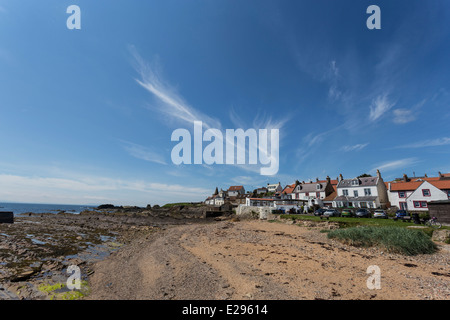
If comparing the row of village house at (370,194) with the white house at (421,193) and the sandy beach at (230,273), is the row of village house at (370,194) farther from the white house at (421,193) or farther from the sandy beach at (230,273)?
the sandy beach at (230,273)

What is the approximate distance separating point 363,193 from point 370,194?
1.64 m

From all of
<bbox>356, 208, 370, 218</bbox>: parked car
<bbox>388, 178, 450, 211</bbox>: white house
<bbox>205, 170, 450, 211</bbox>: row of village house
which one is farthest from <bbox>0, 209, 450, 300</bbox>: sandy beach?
<bbox>388, 178, 450, 211</bbox>: white house

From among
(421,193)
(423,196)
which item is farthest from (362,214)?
(421,193)

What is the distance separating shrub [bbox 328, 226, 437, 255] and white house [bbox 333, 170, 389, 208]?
41.6 m

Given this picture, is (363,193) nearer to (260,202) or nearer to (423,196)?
(423,196)

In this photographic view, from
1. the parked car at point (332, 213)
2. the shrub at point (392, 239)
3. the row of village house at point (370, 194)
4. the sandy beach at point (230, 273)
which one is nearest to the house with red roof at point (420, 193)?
the row of village house at point (370, 194)

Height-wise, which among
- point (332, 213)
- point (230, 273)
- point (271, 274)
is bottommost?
point (230, 273)

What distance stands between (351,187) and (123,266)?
62.9 metres

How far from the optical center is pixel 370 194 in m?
53.1

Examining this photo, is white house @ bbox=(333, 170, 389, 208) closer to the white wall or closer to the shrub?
the white wall

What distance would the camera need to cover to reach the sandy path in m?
8.57
